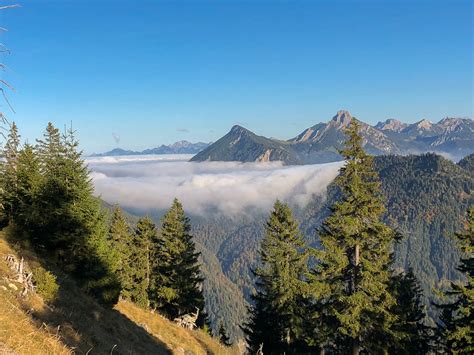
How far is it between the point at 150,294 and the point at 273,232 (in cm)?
1902

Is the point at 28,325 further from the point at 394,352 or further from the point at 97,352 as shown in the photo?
the point at 394,352

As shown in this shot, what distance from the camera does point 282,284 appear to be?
1289 inches

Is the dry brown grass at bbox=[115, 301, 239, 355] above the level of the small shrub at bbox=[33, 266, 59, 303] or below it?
below

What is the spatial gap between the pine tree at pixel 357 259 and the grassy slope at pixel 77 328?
285 inches

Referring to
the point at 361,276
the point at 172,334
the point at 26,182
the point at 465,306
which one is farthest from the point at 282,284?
the point at 26,182

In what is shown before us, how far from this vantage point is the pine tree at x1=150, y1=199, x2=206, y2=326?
40.6 meters

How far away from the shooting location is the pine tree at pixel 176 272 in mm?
40625

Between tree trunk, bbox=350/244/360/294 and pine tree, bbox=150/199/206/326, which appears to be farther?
pine tree, bbox=150/199/206/326

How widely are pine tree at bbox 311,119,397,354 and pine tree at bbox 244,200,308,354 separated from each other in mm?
8530

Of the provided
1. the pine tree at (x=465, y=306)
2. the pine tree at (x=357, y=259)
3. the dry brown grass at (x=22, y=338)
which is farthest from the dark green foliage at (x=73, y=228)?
the pine tree at (x=465, y=306)

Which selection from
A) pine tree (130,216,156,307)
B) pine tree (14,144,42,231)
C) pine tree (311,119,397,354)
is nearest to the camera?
pine tree (311,119,397,354)

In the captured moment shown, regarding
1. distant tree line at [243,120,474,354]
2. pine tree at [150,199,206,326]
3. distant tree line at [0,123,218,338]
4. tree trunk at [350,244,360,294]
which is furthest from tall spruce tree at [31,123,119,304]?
pine tree at [150,199,206,326]

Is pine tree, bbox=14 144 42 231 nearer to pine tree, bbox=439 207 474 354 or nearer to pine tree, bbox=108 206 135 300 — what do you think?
pine tree, bbox=108 206 135 300

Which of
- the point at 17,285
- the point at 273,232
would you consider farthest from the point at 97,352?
the point at 273,232
